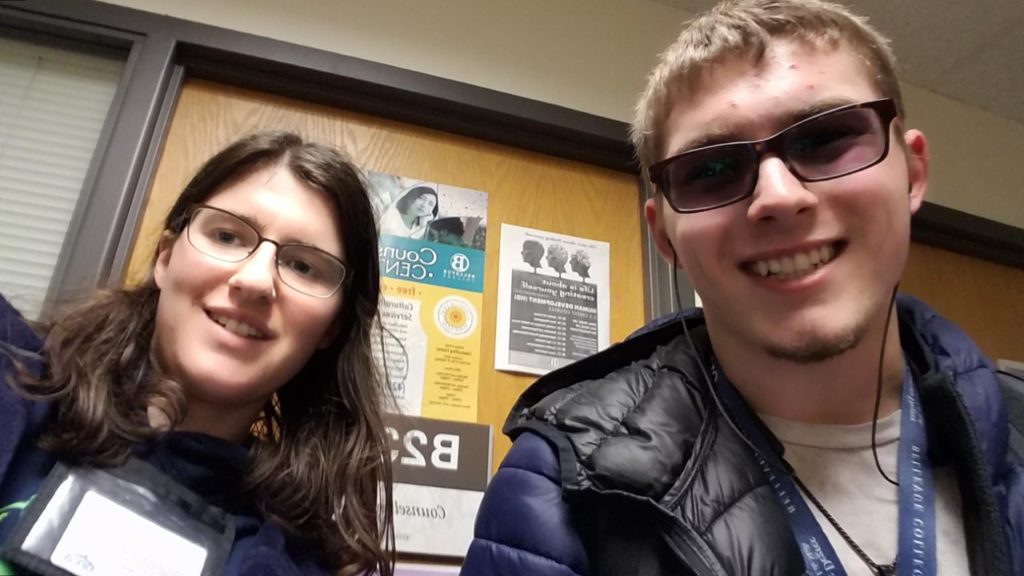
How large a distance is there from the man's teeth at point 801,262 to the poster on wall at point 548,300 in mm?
679

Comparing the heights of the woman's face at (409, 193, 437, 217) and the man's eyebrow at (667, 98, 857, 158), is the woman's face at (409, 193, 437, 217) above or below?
above

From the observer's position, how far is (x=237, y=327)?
2.67ft

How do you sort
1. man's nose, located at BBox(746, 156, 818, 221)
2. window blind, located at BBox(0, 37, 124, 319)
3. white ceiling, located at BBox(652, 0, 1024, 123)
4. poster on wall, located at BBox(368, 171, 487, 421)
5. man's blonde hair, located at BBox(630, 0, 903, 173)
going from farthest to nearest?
1. white ceiling, located at BBox(652, 0, 1024, 123)
2. poster on wall, located at BBox(368, 171, 487, 421)
3. window blind, located at BBox(0, 37, 124, 319)
4. man's blonde hair, located at BBox(630, 0, 903, 173)
5. man's nose, located at BBox(746, 156, 818, 221)

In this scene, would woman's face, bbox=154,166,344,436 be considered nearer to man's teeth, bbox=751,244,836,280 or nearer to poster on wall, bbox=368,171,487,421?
poster on wall, bbox=368,171,487,421

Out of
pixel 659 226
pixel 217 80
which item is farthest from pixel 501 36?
pixel 659 226

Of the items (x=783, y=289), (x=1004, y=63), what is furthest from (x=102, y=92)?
(x=1004, y=63)

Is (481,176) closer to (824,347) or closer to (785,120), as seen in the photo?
(785,120)

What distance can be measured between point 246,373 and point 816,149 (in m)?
0.71

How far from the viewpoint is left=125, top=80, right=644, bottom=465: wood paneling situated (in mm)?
1317

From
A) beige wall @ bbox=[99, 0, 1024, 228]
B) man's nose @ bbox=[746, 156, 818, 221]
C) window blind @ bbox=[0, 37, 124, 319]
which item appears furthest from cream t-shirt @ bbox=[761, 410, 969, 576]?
window blind @ bbox=[0, 37, 124, 319]

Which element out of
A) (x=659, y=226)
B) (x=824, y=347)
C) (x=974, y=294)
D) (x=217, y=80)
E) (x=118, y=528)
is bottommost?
(x=118, y=528)

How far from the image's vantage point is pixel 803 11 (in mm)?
861

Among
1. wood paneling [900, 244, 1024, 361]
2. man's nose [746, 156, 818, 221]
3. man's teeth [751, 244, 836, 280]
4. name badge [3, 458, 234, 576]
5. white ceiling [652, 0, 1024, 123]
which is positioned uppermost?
white ceiling [652, 0, 1024, 123]

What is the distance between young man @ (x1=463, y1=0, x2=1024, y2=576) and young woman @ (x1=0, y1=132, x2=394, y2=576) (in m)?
0.25
